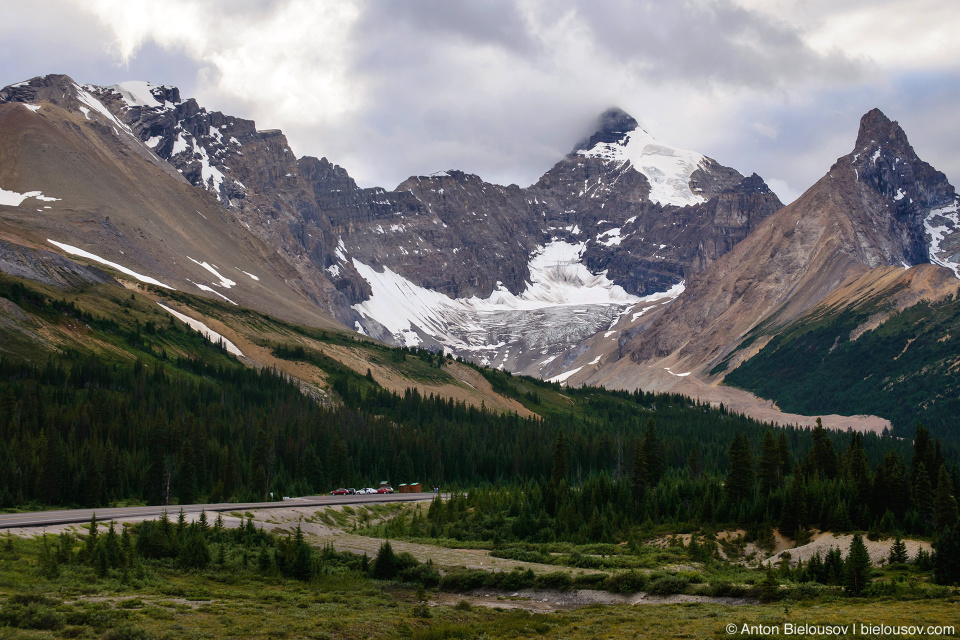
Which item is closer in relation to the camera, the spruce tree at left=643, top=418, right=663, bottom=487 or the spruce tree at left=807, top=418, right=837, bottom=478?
the spruce tree at left=807, top=418, right=837, bottom=478

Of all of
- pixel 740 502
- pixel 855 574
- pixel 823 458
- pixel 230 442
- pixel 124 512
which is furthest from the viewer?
pixel 230 442

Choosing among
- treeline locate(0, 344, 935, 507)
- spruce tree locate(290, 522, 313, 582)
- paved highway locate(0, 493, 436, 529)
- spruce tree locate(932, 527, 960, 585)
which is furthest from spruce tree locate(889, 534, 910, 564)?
paved highway locate(0, 493, 436, 529)

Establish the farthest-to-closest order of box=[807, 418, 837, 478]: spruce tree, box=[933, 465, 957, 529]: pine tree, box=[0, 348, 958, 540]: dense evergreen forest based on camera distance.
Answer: box=[807, 418, 837, 478]: spruce tree
box=[0, 348, 958, 540]: dense evergreen forest
box=[933, 465, 957, 529]: pine tree

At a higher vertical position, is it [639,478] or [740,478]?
[740,478]

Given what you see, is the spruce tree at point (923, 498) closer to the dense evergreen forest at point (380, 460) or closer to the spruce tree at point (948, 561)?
the dense evergreen forest at point (380, 460)

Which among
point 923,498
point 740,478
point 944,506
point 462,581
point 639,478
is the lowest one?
point 462,581

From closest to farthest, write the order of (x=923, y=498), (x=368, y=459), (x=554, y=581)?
(x=554, y=581) < (x=923, y=498) < (x=368, y=459)

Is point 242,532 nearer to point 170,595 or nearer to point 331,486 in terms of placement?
point 170,595

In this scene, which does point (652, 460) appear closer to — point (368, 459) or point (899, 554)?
point (899, 554)

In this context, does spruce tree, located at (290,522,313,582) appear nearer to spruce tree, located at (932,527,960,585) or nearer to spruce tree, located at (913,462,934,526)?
spruce tree, located at (932,527,960,585)

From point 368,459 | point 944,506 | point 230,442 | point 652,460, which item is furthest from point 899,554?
point 368,459

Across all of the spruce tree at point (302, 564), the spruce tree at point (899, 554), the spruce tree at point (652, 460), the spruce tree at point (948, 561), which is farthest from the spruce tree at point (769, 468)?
the spruce tree at point (302, 564)

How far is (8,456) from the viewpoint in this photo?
88.9 metres

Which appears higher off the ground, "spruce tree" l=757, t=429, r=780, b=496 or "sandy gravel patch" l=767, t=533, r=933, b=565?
"spruce tree" l=757, t=429, r=780, b=496
